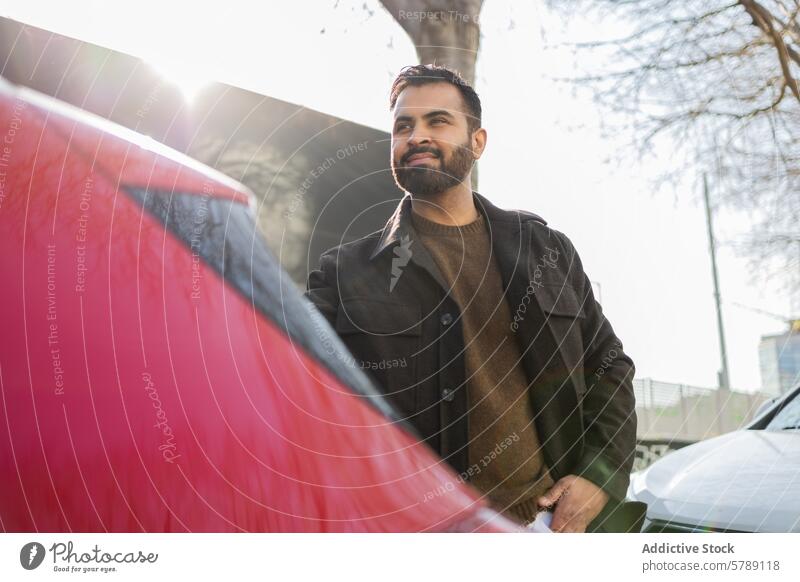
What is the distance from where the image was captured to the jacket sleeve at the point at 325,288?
1.44 m

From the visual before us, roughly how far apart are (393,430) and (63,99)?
0.87 metres

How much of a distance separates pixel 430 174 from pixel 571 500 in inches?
27.0

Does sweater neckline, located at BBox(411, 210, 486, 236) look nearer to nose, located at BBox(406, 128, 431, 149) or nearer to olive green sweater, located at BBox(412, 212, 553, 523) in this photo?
olive green sweater, located at BBox(412, 212, 553, 523)

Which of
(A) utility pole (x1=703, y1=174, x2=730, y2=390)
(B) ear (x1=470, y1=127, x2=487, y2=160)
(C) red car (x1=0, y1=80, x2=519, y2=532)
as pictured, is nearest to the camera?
(C) red car (x1=0, y1=80, x2=519, y2=532)

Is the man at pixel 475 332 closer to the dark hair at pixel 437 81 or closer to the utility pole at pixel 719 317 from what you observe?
the dark hair at pixel 437 81

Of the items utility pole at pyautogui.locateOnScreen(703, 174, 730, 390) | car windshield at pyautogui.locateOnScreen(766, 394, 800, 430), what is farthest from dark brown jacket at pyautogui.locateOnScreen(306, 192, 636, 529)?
car windshield at pyautogui.locateOnScreen(766, 394, 800, 430)

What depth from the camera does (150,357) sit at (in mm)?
1403

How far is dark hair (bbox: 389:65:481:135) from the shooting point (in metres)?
1.49

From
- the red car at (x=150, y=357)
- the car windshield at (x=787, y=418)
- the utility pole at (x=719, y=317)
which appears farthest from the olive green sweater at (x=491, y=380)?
the car windshield at (x=787, y=418)

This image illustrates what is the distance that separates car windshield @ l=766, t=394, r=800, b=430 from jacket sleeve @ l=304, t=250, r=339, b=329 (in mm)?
1004

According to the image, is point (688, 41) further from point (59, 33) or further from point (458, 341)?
point (59, 33)

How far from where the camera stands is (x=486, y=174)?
153cm
